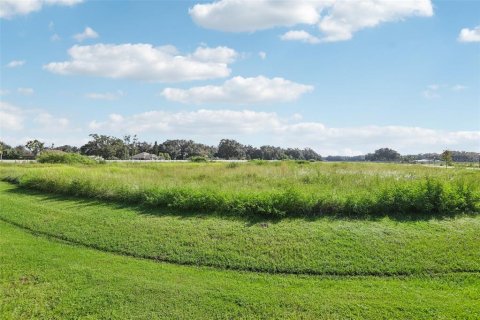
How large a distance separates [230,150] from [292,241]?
293 ft

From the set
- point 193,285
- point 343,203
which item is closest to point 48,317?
point 193,285

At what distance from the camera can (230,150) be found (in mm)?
98062

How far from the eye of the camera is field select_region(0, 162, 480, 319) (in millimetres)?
6375

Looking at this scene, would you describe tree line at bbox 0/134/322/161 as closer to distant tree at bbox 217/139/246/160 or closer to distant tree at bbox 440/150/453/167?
distant tree at bbox 217/139/246/160

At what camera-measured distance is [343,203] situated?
1049cm

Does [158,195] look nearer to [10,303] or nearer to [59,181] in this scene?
[10,303]

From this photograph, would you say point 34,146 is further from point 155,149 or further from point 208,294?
point 208,294

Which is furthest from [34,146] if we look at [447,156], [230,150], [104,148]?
[447,156]

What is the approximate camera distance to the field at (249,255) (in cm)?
638

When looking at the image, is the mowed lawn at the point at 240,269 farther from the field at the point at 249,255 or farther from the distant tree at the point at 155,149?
the distant tree at the point at 155,149

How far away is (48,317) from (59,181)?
1267 centimetres

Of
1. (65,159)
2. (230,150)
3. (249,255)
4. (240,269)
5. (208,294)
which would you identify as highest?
(230,150)

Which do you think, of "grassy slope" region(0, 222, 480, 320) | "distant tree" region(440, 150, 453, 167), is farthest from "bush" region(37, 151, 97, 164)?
"distant tree" region(440, 150, 453, 167)

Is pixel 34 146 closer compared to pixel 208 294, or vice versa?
pixel 208 294
